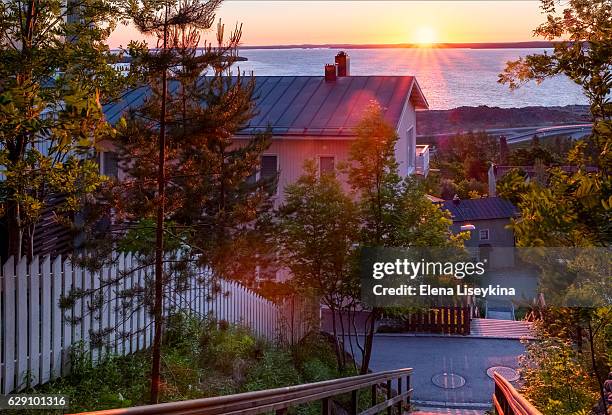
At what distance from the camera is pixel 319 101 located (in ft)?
87.2

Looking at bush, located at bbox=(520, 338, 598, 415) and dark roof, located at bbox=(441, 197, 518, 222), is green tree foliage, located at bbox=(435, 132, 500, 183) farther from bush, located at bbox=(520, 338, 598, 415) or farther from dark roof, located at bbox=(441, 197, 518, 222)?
bush, located at bbox=(520, 338, 598, 415)

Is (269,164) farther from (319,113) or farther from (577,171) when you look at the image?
(577,171)

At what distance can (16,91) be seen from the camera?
3.88 m

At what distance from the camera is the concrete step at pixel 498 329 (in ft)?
75.0

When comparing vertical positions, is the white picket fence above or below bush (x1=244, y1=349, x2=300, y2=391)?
above

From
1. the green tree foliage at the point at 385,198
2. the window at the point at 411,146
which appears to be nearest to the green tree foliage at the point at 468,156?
the window at the point at 411,146

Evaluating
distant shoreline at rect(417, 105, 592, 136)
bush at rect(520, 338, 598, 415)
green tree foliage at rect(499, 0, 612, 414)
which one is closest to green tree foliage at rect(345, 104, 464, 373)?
bush at rect(520, 338, 598, 415)

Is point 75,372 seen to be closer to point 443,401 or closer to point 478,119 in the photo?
point 443,401

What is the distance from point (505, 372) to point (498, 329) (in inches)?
209

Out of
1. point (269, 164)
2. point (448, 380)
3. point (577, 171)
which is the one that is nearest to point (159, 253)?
point (577, 171)

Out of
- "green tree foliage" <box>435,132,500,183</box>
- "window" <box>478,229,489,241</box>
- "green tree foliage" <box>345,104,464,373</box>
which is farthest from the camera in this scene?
"green tree foliage" <box>435,132,500,183</box>

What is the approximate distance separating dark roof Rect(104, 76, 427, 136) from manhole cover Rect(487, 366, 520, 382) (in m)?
8.64

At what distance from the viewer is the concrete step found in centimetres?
2288

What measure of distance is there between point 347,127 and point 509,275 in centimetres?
1294
